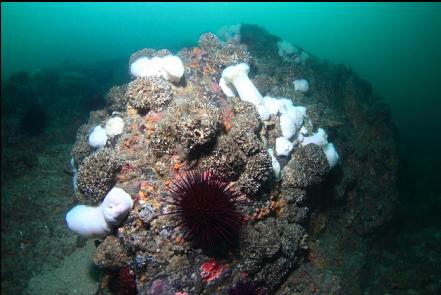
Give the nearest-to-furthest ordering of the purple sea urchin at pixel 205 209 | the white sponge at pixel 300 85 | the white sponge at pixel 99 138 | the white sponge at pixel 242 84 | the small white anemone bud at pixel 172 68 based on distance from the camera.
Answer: the purple sea urchin at pixel 205 209
the white sponge at pixel 99 138
the small white anemone bud at pixel 172 68
the white sponge at pixel 242 84
the white sponge at pixel 300 85

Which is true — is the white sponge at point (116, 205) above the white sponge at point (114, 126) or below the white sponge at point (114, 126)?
below

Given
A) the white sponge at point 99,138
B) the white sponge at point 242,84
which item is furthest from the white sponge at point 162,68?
the white sponge at point 99,138

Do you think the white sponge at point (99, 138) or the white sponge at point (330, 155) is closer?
the white sponge at point (99, 138)

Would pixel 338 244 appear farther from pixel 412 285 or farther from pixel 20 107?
pixel 20 107

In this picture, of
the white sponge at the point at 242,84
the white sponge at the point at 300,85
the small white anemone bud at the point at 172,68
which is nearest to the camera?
the small white anemone bud at the point at 172,68

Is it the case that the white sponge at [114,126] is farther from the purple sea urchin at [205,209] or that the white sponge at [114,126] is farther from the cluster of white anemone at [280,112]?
the cluster of white anemone at [280,112]

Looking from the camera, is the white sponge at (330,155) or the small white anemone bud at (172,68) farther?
the white sponge at (330,155)

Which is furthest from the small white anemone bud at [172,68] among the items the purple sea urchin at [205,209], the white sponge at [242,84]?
the purple sea urchin at [205,209]

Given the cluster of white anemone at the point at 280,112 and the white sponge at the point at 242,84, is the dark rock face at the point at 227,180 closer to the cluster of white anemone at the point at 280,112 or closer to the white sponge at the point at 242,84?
the cluster of white anemone at the point at 280,112

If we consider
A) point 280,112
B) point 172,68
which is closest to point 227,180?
point 280,112

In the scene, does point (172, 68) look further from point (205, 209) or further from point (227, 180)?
point (205, 209)

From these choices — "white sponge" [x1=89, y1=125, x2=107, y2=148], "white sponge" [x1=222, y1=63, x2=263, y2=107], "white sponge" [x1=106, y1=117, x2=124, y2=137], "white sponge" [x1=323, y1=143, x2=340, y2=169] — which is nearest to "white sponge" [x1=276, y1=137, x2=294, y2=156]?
"white sponge" [x1=222, y1=63, x2=263, y2=107]

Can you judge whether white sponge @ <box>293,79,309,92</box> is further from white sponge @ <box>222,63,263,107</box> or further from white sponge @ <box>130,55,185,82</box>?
white sponge @ <box>130,55,185,82</box>

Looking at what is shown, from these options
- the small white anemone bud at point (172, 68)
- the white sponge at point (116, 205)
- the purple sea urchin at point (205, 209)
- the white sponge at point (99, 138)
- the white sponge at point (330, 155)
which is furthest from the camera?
the white sponge at point (330, 155)
